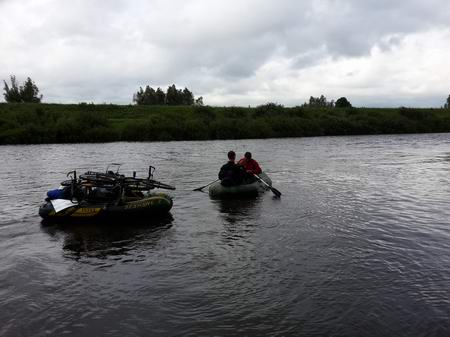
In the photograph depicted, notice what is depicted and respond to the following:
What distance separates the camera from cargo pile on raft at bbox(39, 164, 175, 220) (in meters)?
13.6

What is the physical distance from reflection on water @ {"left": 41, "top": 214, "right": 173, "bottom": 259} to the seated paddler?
143 inches

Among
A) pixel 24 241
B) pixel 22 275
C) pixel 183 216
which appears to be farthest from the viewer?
pixel 183 216

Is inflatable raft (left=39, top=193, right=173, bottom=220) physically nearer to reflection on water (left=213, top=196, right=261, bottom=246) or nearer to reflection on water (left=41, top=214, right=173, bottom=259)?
reflection on water (left=41, top=214, right=173, bottom=259)

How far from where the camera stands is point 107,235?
12.8 metres

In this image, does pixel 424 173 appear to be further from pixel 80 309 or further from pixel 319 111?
pixel 319 111

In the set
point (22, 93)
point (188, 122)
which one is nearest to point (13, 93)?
point (22, 93)

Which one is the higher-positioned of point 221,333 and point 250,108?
point 250,108

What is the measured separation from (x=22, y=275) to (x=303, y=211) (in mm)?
9599

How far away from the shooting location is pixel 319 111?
254 ft

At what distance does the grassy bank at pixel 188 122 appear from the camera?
52844mm

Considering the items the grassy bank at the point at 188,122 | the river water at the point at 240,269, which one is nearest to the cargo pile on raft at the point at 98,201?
the river water at the point at 240,269

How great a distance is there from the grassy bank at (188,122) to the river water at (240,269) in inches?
1403

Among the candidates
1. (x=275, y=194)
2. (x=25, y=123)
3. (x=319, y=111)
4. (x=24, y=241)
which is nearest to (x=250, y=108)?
(x=319, y=111)

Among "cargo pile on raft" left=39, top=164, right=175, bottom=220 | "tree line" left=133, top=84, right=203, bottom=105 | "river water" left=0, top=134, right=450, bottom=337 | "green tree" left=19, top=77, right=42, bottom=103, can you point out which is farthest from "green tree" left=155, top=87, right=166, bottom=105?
"cargo pile on raft" left=39, top=164, right=175, bottom=220
